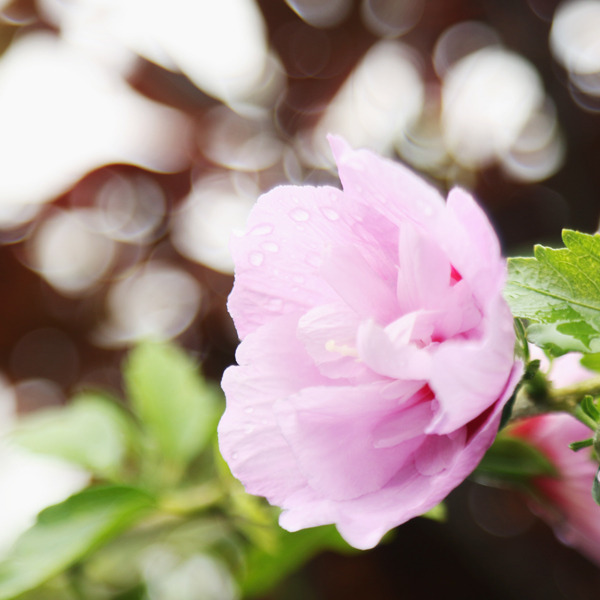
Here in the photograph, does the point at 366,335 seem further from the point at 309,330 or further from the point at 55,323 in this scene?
the point at 55,323

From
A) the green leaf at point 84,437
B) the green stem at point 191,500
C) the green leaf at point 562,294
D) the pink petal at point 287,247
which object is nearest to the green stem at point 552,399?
the green leaf at point 562,294

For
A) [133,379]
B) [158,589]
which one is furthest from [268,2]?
[158,589]

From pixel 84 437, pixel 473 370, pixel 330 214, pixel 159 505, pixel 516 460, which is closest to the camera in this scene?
pixel 473 370

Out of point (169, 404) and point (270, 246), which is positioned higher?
point (270, 246)

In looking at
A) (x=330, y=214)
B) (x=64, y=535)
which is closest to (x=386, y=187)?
(x=330, y=214)

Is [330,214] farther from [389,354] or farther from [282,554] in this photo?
[282,554]

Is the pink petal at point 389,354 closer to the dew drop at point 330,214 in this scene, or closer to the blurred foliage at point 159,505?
the dew drop at point 330,214

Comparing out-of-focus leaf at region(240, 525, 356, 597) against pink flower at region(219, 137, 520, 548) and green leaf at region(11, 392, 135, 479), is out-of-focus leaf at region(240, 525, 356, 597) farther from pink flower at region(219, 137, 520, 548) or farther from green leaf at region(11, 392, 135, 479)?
pink flower at region(219, 137, 520, 548)
